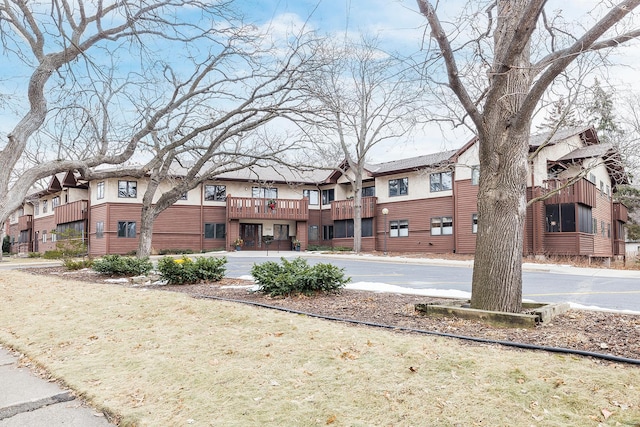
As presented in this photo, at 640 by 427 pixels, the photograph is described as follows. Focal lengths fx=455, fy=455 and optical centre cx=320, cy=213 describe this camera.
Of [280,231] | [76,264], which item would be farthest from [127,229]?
[76,264]

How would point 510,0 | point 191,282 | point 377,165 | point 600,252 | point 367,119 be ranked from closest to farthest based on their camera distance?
1. point 510,0
2. point 191,282
3. point 600,252
4. point 367,119
5. point 377,165

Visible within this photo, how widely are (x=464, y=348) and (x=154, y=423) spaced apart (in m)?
3.04

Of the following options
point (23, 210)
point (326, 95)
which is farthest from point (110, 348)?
point (23, 210)

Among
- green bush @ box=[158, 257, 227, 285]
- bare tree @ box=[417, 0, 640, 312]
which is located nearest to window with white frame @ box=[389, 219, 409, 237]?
green bush @ box=[158, 257, 227, 285]

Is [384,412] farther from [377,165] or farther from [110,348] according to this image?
[377,165]

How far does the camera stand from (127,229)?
3203 centimetres

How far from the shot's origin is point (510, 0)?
673 centimetres

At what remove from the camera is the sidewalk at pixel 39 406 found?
12.2 feet

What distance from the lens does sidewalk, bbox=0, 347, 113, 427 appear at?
12.2ft

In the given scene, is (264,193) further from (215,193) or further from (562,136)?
(562,136)

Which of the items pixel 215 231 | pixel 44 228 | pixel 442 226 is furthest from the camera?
pixel 44 228

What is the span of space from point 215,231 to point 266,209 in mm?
4256

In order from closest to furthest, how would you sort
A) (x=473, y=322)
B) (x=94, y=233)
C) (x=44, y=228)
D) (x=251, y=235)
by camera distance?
(x=473, y=322), (x=94, y=233), (x=251, y=235), (x=44, y=228)

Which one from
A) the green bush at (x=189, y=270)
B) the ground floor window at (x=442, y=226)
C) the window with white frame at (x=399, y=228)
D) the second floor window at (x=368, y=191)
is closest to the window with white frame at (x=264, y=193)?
the second floor window at (x=368, y=191)
